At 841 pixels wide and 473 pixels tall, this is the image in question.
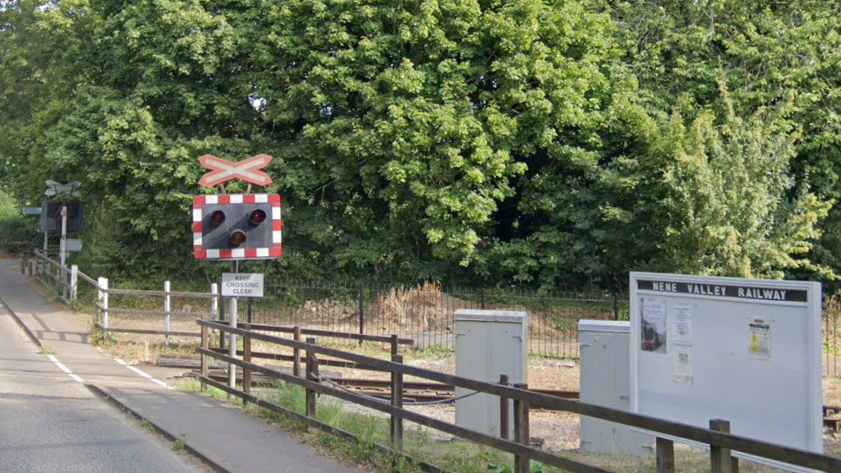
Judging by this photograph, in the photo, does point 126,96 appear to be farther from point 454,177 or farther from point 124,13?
point 454,177

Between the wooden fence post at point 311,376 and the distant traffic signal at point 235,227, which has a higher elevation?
the distant traffic signal at point 235,227

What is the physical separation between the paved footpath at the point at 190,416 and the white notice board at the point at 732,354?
114 inches

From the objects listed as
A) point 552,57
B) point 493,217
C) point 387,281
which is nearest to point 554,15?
point 552,57

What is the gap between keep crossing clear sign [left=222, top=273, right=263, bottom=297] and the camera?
35.9 ft

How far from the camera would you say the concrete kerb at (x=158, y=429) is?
7719mm

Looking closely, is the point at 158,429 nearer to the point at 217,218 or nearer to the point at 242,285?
the point at 242,285

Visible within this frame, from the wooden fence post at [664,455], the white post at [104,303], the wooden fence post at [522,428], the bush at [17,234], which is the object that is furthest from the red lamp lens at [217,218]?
the bush at [17,234]

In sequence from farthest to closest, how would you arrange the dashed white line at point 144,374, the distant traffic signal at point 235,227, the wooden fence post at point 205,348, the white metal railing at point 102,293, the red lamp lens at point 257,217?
the white metal railing at point 102,293 < the dashed white line at point 144,374 < the wooden fence post at point 205,348 < the red lamp lens at point 257,217 < the distant traffic signal at point 235,227

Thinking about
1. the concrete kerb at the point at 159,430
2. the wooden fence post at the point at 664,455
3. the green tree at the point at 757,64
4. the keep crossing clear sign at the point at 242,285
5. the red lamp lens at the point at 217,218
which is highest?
the green tree at the point at 757,64

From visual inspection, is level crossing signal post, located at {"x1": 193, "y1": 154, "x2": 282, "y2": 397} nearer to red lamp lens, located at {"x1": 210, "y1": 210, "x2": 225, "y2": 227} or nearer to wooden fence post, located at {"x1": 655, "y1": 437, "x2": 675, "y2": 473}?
red lamp lens, located at {"x1": 210, "y1": 210, "x2": 225, "y2": 227}

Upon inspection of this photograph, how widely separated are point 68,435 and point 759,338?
737cm

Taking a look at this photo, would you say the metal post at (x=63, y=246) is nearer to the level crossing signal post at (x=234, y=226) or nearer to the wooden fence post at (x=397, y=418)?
the level crossing signal post at (x=234, y=226)

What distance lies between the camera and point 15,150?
33156 millimetres

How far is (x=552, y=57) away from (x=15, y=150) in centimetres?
2284
